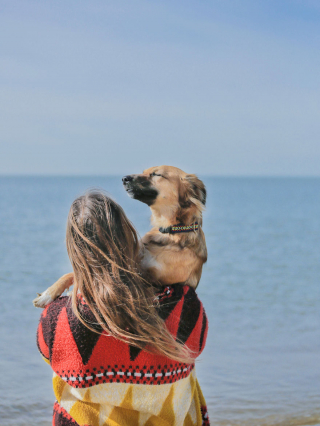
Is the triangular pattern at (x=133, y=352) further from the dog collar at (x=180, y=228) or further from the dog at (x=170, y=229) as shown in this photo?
the dog collar at (x=180, y=228)

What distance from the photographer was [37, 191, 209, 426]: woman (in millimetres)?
1874

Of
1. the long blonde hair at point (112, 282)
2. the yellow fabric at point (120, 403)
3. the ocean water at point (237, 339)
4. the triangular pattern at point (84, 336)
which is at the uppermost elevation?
the long blonde hair at point (112, 282)

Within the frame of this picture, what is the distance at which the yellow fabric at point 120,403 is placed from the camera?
6.36ft

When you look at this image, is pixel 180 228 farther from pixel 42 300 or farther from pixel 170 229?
pixel 42 300

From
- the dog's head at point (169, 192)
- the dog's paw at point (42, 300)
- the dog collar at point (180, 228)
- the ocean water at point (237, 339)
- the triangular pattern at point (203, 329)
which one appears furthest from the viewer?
the ocean water at point (237, 339)

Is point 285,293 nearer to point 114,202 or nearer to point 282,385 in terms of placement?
point 282,385

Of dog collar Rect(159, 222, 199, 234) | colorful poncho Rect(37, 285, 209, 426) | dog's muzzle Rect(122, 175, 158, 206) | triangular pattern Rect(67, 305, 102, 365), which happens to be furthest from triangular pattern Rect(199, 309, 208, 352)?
dog's muzzle Rect(122, 175, 158, 206)

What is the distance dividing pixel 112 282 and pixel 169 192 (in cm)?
121

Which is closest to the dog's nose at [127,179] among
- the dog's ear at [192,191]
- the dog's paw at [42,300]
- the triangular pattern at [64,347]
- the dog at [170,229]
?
the dog at [170,229]

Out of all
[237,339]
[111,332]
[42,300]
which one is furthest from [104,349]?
[237,339]

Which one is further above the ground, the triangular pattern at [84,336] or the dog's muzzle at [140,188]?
the dog's muzzle at [140,188]

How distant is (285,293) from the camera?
8945 millimetres

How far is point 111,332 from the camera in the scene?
184cm

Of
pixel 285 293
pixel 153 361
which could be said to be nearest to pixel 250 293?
pixel 285 293
